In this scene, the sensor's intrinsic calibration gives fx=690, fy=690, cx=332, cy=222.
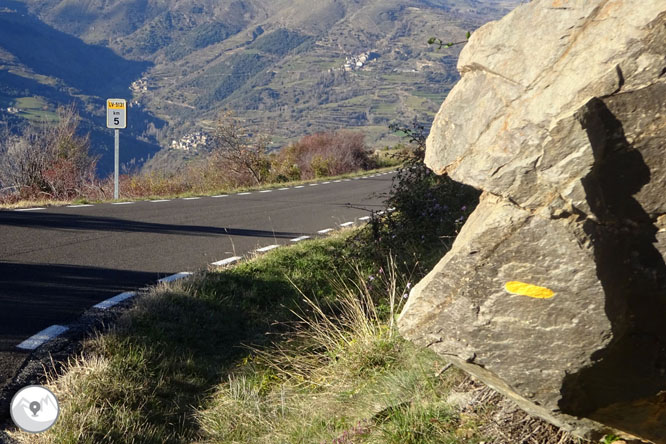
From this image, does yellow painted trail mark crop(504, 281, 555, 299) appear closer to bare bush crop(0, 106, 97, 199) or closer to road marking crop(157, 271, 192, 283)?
road marking crop(157, 271, 192, 283)

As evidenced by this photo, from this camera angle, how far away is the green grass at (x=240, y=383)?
375 cm

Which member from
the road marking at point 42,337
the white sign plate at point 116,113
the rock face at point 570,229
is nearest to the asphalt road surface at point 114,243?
the road marking at point 42,337

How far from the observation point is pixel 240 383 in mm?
4879

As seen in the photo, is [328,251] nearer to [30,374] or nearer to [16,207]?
[30,374]

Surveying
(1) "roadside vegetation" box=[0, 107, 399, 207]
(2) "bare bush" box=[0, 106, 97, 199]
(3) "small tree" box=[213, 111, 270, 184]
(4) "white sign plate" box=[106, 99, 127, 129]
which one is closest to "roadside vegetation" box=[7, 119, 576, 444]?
(1) "roadside vegetation" box=[0, 107, 399, 207]

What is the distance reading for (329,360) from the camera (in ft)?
16.7

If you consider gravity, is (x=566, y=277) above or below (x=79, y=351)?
above

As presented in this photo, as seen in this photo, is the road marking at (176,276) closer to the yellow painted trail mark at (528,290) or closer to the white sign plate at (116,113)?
the yellow painted trail mark at (528,290)

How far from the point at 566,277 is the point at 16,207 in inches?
463

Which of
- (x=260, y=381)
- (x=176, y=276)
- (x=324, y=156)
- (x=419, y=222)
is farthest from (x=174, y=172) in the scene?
(x=260, y=381)

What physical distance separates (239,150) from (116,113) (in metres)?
9.42

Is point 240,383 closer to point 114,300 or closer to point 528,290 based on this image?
point 114,300

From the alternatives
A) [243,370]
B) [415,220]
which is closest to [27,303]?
[243,370]

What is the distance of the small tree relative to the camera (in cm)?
2589
